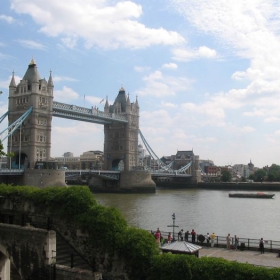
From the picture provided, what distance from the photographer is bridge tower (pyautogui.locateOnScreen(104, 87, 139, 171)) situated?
331 ft

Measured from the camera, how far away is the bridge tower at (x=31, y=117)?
71.6m

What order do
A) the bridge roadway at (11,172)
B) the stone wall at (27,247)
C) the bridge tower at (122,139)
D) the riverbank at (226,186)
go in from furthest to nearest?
1. the riverbank at (226,186)
2. the bridge tower at (122,139)
3. the bridge roadway at (11,172)
4. the stone wall at (27,247)

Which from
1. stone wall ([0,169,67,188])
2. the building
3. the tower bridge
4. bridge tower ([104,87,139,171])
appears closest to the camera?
stone wall ([0,169,67,188])

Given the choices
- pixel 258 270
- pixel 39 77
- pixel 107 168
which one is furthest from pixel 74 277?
pixel 107 168

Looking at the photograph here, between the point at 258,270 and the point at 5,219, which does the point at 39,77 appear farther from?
the point at 258,270

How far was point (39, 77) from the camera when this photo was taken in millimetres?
74500

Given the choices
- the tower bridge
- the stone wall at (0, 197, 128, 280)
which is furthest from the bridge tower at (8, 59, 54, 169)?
the stone wall at (0, 197, 128, 280)

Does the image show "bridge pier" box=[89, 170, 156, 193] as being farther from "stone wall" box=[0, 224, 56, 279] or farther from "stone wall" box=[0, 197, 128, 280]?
"stone wall" box=[0, 224, 56, 279]

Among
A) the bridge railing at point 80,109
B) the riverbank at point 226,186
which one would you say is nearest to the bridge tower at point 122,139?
the bridge railing at point 80,109

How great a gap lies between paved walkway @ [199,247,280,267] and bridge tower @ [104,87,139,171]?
80140 mm

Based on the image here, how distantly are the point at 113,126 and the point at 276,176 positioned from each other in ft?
190

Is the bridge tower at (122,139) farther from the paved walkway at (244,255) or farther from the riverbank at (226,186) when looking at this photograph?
the paved walkway at (244,255)

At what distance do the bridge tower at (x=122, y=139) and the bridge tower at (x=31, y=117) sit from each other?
1168 inches

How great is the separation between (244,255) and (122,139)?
275 ft
